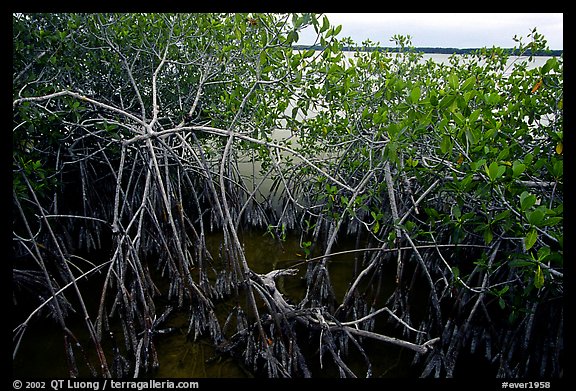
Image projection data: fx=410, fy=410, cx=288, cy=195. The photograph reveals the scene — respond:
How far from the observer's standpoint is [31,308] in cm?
292

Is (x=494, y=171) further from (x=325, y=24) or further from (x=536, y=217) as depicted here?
(x=325, y=24)

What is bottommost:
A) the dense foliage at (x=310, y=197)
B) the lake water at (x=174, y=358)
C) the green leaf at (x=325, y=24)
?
the lake water at (x=174, y=358)

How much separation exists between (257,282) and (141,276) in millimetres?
879

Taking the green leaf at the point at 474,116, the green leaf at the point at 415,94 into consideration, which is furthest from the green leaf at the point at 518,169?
the green leaf at the point at 415,94

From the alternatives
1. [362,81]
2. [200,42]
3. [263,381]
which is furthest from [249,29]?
[263,381]

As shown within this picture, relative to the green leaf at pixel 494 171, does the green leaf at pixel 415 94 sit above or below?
above

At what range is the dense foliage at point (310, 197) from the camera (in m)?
1.86

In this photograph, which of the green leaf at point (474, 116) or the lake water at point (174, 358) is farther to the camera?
the lake water at point (174, 358)

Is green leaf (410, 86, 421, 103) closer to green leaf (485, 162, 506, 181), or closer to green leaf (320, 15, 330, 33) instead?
green leaf (485, 162, 506, 181)

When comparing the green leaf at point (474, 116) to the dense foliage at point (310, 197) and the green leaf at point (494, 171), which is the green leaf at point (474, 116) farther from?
the green leaf at point (494, 171)

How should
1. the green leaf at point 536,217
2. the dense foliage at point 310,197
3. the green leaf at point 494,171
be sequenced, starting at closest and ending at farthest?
the green leaf at point 536,217 → the green leaf at point 494,171 → the dense foliage at point 310,197

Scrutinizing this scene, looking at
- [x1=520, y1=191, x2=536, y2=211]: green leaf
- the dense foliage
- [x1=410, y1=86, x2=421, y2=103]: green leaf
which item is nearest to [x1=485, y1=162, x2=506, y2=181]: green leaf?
the dense foliage

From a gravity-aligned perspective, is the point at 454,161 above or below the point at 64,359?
above
